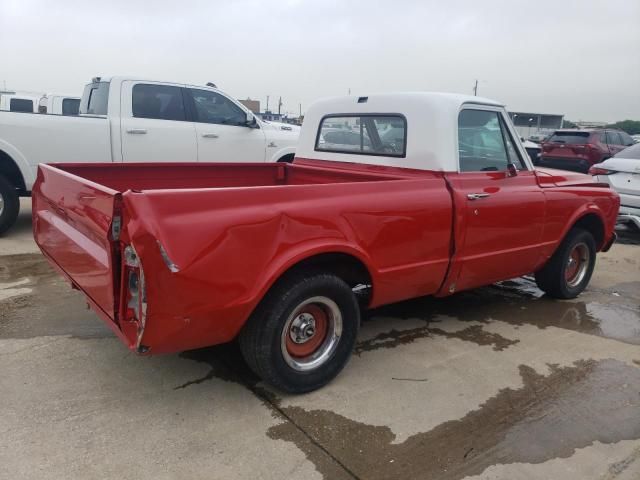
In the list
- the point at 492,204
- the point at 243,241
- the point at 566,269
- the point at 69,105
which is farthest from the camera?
the point at 69,105

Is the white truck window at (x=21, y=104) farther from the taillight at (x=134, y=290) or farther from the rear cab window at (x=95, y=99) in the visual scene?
the taillight at (x=134, y=290)

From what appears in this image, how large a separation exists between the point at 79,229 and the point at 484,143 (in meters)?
3.01

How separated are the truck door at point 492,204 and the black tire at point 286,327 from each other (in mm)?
1076

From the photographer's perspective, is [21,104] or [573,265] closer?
[573,265]

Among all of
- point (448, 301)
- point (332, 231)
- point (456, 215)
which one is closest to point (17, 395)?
point (332, 231)

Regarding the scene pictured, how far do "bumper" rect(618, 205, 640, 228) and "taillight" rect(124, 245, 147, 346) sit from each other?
24.1 ft

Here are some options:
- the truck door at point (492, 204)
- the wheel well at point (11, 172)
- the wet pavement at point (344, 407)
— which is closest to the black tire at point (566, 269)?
the truck door at point (492, 204)

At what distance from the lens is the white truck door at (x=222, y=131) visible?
24.3 ft

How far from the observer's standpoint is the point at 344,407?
118 inches

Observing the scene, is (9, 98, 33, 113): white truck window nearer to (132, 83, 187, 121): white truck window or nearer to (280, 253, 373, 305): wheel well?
(132, 83, 187, 121): white truck window

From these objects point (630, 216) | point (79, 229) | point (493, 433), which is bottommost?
point (493, 433)

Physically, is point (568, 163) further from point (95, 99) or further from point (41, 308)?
point (41, 308)

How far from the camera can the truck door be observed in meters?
3.79

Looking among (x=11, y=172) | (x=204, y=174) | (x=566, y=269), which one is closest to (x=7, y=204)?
(x=11, y=172)
